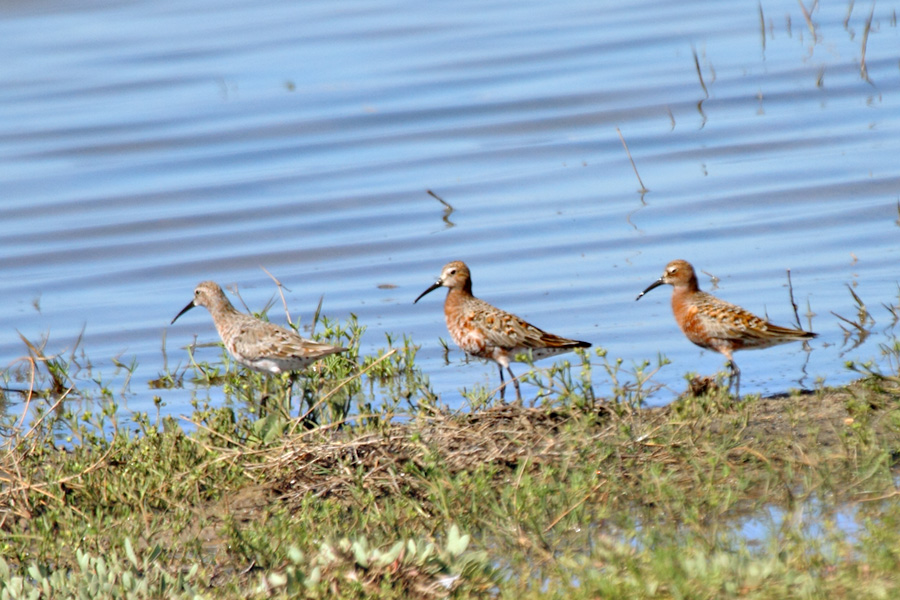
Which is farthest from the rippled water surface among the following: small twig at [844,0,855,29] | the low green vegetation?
the low green vegetation

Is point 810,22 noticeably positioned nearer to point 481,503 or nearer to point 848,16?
point 848,16

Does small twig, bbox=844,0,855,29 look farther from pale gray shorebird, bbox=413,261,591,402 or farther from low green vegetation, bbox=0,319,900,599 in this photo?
low green vegetation, bbox=0,319,900,599

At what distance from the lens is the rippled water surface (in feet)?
39.7

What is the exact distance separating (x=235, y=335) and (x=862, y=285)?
218 inches

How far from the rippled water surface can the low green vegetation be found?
2.32m

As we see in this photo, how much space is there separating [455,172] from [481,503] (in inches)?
424

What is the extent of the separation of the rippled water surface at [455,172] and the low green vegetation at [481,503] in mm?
2317

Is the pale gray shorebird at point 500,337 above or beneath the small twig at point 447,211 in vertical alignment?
beneath

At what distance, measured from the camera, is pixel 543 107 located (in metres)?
19.0

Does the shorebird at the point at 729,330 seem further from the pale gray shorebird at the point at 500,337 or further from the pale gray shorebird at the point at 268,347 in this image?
the pale gray shorebird at the point at 268,347

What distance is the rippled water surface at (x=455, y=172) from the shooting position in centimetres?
1211

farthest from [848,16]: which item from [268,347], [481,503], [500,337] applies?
[481,503]

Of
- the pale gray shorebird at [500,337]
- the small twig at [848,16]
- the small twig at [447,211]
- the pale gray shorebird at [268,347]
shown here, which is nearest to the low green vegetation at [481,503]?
the pale gray shorebird at [268,347]

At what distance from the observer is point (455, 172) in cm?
1675
